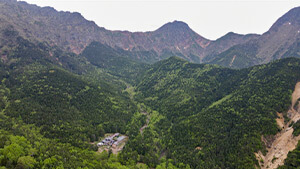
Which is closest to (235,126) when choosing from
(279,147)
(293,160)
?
(279,147)

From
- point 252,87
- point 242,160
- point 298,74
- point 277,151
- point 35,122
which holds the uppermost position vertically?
point 298,74

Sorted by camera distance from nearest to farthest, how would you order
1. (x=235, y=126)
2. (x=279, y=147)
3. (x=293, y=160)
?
(x=293, y=160), (x=279, y=147), (x=235, y=126)

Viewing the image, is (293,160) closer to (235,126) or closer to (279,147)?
(279,147)

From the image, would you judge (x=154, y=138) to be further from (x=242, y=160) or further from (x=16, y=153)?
(x=16, y=153)

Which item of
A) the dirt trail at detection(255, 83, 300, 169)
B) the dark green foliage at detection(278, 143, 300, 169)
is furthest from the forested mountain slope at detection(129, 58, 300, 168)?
the dark green foliage at detection(278, 143, 300, 169)

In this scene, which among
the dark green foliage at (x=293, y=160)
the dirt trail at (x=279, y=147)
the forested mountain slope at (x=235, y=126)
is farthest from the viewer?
the forested mountain slope at (x=235, y=126)

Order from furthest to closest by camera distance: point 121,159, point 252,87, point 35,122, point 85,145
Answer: point 252,87, point 35,122, point 85,145, point 121,159

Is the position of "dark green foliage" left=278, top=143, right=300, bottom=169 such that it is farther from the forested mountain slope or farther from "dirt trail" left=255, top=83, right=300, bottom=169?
the forested mountain slope

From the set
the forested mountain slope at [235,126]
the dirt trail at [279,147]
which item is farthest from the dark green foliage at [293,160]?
the forested mountain slope at [235,126]

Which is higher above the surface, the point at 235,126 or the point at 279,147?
the point at 279,147

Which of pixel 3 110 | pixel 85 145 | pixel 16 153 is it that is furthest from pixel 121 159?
pixel 3 110

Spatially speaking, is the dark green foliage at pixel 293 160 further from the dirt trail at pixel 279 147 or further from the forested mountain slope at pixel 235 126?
the forested mountain slope at pixel 235 126
